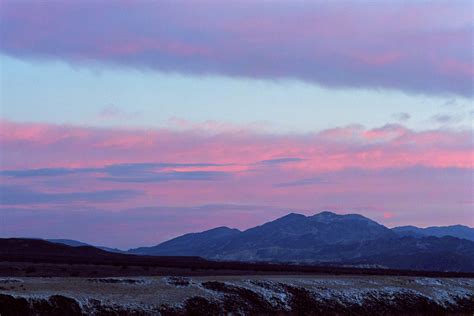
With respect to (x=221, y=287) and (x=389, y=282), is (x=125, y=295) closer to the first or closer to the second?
(x=221, y=287)

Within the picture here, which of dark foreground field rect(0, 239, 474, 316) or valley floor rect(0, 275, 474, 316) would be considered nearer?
valley floor rect(0, 275, 474, 316)

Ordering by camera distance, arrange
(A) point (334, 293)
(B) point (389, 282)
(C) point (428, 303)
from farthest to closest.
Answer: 1. (B) point (389, 282)
2. (C) point (428, 303)
3. (A) point (334, 293)

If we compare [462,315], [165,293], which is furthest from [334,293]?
[165,293]

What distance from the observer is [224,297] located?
53969 millimetres

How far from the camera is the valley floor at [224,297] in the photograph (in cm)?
4597

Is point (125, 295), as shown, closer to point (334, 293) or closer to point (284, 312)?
point (284, 312)

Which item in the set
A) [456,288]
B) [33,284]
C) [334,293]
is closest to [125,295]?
[33,284]

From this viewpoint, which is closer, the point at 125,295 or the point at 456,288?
the point at 125,295

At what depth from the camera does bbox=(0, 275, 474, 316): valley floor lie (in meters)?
46.0

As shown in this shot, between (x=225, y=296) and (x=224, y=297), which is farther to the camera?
(x=225, y=296)

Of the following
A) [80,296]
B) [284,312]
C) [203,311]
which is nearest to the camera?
[80,296]

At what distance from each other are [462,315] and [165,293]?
2687cm

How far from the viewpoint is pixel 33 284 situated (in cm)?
5144

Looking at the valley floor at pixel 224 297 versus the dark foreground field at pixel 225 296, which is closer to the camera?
the valley floor at pixel 224 297
